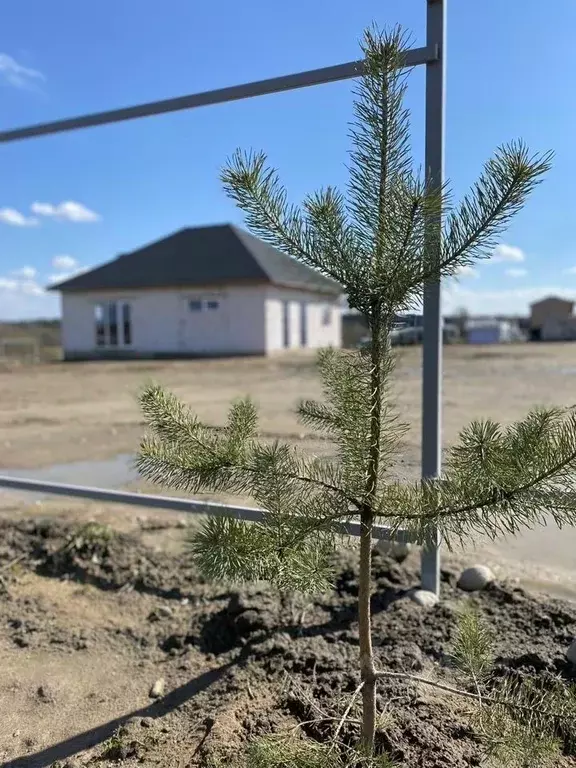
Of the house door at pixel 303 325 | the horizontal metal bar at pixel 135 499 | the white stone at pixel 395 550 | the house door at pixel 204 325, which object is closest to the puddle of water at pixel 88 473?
the horizontal metal bar at pixel 135 499

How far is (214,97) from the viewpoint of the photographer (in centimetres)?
313

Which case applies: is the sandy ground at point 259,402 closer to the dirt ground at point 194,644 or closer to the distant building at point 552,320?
the dirt ground at point 194,644

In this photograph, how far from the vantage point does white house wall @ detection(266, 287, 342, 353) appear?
25.9 metres

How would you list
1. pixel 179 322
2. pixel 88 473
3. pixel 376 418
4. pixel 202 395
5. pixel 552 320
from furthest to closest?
pixel 552 320, pixel 179 322, pixel 202 395, pixel 88 473, pixel 376 418

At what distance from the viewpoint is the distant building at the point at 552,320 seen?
42250mm

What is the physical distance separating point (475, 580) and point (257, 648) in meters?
1.29

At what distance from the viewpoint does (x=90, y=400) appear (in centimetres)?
1320

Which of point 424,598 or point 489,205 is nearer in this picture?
point 489,205

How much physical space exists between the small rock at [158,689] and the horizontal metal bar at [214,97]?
2.60 m

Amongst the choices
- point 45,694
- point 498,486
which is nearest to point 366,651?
point 498,486

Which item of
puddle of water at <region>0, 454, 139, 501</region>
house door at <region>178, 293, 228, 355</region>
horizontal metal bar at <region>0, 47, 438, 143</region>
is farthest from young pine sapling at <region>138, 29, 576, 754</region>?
house door at <region>178, 293, 228, 355</region>

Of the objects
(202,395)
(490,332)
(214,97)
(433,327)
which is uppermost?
(214,97)

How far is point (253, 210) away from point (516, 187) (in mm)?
680

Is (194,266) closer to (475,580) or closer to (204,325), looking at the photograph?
(204,325)
